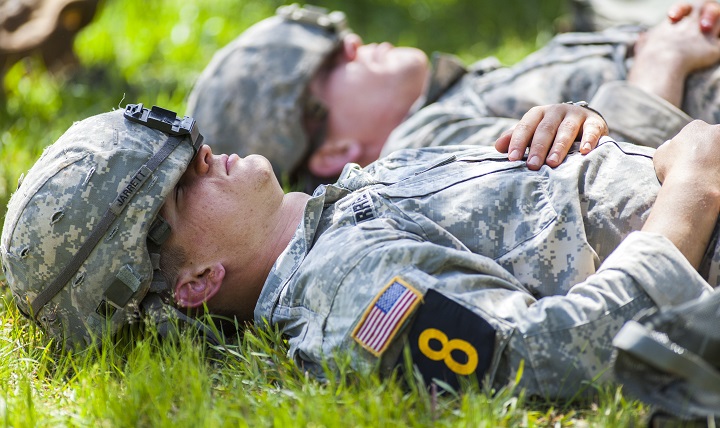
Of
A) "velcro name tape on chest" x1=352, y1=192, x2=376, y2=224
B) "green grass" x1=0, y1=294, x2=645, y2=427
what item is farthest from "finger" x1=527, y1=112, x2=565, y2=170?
"green grass" x1=0, y1=294, x2=645, y2=427

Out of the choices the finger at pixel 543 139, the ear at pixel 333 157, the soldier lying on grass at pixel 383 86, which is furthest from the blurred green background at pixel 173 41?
the finger at pixel 543 139

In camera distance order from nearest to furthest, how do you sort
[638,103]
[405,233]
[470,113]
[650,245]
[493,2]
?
[650,245] → [405,233] → [638,103] → [470,113] → [493,2]

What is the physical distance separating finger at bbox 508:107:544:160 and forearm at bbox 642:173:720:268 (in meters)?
0.50

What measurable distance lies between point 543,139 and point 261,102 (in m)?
2.08

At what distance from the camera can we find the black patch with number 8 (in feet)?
7.34

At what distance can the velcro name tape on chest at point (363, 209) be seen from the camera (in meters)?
2.66

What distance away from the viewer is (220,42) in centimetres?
659

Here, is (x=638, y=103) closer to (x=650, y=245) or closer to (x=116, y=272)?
(x=650, y=245)

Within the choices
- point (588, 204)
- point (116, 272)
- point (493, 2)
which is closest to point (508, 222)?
point (588, 204)

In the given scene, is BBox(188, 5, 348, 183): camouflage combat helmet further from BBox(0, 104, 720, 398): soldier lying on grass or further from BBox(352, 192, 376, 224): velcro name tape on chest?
BBox(352, 192, 376, 224): velcro name tape on chest

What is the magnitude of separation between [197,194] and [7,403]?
2.93 feet

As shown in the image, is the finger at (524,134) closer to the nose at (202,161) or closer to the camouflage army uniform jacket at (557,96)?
the camouflage army uniform jacket at (557,96)

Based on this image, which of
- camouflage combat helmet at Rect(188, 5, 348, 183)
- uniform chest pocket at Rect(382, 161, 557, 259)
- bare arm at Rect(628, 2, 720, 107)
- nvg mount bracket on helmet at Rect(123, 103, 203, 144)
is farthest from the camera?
camouflage combat helmet at Rect(188, 5, 348, 183)

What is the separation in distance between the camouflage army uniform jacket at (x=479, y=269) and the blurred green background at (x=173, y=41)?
278 centimetres
